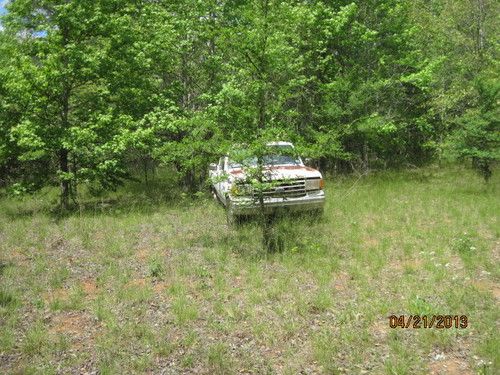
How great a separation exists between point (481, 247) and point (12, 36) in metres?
14.5

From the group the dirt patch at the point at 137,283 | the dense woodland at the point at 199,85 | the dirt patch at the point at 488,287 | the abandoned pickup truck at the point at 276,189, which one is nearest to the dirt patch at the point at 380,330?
the dirt patch at the point at 488,287

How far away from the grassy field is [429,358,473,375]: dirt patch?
20mm

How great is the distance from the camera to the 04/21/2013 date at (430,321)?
5.59 metres

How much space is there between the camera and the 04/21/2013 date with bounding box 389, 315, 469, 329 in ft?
18.3

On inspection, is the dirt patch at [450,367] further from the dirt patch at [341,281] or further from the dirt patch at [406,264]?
the dirt patch at [406,264]

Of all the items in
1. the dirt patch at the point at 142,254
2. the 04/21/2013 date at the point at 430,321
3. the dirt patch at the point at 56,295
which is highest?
the dirt patch at the point at 142,254

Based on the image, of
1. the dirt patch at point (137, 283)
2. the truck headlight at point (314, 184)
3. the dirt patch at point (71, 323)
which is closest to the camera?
the dirt patch at point (71, 323)

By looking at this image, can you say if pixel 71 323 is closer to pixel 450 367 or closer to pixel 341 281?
pixel 341 281

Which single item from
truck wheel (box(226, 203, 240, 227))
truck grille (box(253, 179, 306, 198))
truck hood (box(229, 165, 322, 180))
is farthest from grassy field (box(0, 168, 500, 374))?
truck hood (box(229, 165, 322, 180))

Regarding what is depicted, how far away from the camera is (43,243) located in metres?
Result: 9.95

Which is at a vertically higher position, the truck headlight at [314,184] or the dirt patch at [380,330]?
the truck headlight at [314,184]

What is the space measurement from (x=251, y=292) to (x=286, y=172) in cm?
405

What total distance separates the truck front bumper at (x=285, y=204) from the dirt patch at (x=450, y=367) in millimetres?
4815

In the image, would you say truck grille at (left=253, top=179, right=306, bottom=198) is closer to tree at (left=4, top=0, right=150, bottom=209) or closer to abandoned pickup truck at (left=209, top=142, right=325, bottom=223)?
abandoned pickup truck at (left=209, top=142, right=325, bottom=223)
